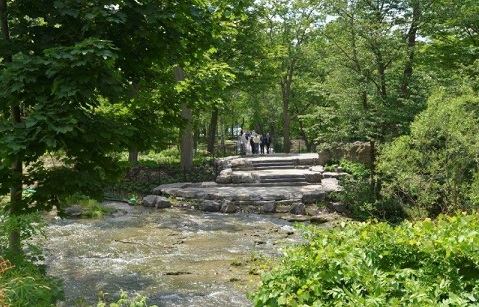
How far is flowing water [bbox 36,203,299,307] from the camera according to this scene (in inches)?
347

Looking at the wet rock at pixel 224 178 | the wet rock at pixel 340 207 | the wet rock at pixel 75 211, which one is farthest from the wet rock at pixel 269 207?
the wet rock at pixel 75 211

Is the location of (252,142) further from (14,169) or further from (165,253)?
(14,169)

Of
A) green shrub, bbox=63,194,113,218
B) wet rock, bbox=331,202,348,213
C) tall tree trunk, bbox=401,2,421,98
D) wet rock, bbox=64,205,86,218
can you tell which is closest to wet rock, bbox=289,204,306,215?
wet rock, bbox=331,202,348,213

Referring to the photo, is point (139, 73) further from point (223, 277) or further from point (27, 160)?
point (223, 277)

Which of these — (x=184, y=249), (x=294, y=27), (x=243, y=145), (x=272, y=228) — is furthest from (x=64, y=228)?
(x=294, y=27)

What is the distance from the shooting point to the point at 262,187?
20.3 m

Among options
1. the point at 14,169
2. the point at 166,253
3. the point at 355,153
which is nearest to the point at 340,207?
the point at 355,153

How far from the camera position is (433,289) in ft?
11.7

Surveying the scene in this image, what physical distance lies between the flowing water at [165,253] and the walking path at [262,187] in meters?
→ 1.05

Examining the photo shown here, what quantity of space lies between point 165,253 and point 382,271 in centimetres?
846

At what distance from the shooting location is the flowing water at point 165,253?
880cm

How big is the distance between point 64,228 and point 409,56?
12111mm

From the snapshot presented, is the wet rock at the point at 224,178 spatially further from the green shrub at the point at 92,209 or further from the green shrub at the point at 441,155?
the green shrub at the point at 441,155

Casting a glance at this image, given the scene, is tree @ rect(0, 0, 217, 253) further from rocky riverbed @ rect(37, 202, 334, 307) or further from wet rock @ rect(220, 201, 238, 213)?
wet rock @ rect(220, 201, 238, 213)
